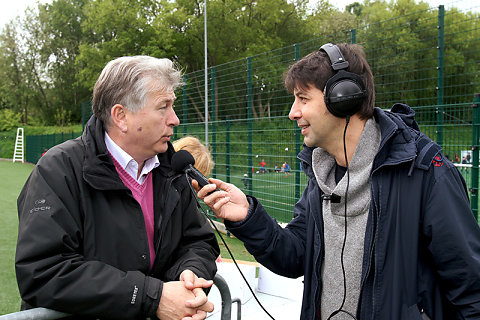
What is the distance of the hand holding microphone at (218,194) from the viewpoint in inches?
74.2

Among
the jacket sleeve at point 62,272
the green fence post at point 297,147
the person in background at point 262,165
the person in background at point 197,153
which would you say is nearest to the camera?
the jacket sleeve at point 62,272

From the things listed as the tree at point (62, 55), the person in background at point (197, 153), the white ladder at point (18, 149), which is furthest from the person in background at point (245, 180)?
the tree at point (62, 55)

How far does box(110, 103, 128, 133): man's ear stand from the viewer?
6.29 ft

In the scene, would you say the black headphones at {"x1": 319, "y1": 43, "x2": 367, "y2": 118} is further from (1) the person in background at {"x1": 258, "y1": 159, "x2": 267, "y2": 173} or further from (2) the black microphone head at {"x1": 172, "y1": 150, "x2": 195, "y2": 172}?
(1) the person in background at {"x1": 258, "y1": 159, "x2": 267, "y2": 173}

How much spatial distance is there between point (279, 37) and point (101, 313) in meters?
31.0

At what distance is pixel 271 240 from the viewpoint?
2.01 metres

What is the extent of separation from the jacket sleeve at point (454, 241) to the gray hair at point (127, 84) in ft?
Answer: 4.12

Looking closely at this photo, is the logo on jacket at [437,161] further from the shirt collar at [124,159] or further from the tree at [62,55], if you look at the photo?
the tree at [62,55]

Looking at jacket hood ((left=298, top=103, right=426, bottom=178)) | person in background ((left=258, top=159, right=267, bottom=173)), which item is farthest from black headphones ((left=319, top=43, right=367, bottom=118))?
person in background ((left=258, top=159, right=267, bottom=173))

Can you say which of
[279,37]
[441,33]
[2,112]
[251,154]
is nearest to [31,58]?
[2,112]

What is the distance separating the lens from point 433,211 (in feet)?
5.25

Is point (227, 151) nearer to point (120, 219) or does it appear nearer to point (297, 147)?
point (297, 147)

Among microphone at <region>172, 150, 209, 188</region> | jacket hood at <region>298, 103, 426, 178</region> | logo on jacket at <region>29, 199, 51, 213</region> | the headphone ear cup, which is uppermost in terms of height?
the headphone ear cup

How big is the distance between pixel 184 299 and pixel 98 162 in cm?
66
